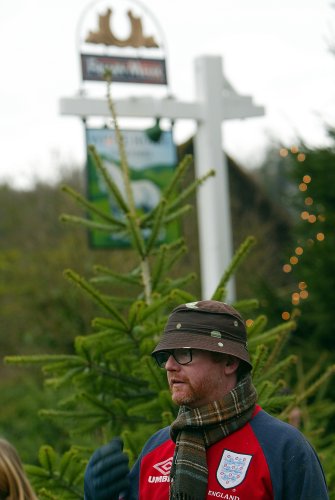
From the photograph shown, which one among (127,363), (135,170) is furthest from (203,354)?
(135,170)

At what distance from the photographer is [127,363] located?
207 inches

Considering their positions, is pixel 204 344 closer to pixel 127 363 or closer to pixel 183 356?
pixel 183 356

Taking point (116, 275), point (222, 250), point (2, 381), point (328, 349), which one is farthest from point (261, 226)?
point (116, 275)

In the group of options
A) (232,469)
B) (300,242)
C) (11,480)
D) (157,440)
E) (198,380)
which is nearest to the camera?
(11,480)

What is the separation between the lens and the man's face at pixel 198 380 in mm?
3248

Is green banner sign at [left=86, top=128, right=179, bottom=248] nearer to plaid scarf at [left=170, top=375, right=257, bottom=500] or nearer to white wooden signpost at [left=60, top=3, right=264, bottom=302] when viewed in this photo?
white wooden signpost at [left=60, top=3, right=264, bottom=302]

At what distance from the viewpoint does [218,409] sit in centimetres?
319

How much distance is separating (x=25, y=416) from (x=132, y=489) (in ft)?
47.8

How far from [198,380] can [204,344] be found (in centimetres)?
12

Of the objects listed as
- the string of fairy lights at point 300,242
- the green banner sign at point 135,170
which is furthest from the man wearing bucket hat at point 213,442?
the string of fairy lights at point 300,242

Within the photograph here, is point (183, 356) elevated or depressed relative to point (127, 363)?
elevated

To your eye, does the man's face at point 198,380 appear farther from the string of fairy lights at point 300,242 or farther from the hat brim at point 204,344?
the string of fairy lights at point 300,242

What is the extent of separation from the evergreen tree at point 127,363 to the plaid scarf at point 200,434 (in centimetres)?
121

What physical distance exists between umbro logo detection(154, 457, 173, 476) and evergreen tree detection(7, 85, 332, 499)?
1.14 m
